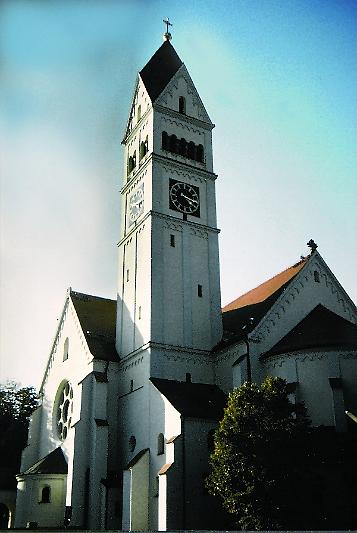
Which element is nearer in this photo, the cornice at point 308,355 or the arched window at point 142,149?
the cornice at point 308,355

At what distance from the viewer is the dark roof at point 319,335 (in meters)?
29.0

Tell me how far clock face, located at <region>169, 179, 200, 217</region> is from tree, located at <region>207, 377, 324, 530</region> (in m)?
16.3

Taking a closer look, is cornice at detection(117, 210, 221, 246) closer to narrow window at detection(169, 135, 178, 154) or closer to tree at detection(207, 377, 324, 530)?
narrow window at detection(169, 135, 178, 154)

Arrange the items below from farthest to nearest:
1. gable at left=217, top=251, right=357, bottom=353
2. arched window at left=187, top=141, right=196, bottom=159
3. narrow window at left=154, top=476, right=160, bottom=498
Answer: arched window at left=187, top=141, right=196, bottom=159 → gable at left=217, top=251, right=357, bottom=353 → narrow window at left=154, top=476, right=160, bottom=498

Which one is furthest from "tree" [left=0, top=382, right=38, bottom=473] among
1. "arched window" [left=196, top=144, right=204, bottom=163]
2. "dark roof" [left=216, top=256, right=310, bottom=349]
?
"arched window" [left=196, top=144, right=204, bottom=163]

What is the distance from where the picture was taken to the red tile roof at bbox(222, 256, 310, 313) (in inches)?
1399

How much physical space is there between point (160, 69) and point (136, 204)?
1192cm

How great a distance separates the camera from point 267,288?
37688mm

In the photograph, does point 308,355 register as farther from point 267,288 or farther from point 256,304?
point 267,288

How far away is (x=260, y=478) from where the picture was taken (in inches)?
855

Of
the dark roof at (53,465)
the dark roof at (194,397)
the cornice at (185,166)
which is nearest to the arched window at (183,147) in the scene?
the cornice at (185,166)

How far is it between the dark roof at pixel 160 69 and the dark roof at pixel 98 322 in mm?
15489

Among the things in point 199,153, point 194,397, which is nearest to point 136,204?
point 199,153

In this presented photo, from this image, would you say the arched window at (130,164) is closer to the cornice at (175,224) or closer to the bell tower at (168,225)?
the bell tower at (168,225)
